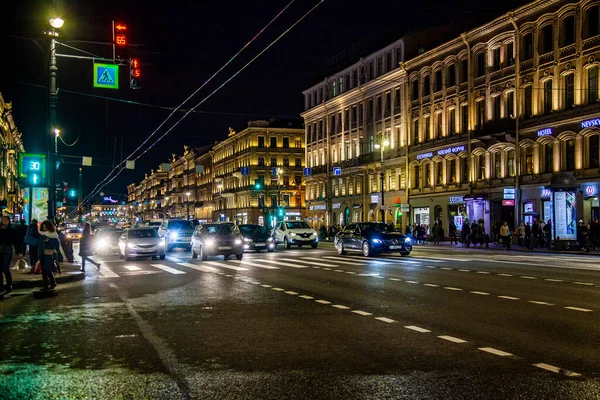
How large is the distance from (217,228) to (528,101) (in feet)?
88.2

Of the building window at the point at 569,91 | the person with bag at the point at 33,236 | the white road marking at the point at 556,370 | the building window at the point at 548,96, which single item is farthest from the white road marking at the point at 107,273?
the building window at the point at 548,96

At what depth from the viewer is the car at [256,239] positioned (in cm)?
3603

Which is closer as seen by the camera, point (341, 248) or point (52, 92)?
point (52, 92)

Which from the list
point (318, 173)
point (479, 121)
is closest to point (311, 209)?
point (318, 173)

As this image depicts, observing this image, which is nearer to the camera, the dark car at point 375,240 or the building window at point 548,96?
the dark car at point 375,240

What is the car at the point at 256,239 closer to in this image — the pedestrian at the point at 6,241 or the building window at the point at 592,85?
the pedestrian at the point at 6,241

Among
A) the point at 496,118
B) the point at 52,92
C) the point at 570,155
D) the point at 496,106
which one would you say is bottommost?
the point at 570,155

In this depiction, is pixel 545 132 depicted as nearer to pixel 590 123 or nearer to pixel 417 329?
pixel 590 123

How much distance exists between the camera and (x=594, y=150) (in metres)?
41.1

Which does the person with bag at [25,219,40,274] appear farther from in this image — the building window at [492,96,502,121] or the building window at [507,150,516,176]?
the building window at [492,96,502,121]

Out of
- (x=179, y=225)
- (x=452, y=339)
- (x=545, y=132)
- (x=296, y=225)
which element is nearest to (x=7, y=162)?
(x=179, y=225)

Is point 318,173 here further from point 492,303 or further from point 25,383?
point 25,383

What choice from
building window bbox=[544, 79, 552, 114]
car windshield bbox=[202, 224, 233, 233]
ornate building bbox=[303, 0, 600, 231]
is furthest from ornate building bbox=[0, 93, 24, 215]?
building window bbox=[544, 79, 552, 114]

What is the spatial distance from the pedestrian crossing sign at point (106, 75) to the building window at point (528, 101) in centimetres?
3280
